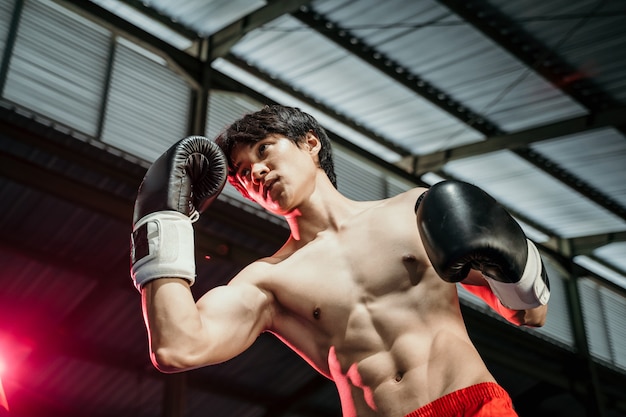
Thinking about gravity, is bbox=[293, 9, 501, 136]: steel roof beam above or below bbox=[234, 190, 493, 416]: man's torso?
above

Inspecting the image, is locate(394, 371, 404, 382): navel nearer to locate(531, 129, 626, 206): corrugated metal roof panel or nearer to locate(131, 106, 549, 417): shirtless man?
locate(131, 106, 549, 417): shirtless man

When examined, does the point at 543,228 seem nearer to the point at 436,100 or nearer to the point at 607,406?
the point at 607,406

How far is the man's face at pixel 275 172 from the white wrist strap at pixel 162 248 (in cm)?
34

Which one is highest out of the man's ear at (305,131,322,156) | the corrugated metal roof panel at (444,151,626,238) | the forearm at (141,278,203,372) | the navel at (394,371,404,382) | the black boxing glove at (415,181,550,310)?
the corrugated metal roof panel at (444,151,626,238)

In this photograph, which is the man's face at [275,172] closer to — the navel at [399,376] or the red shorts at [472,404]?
the navel at [399,376]

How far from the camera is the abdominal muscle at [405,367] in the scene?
180 centimetres

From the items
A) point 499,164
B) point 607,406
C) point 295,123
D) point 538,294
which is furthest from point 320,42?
point 607,406

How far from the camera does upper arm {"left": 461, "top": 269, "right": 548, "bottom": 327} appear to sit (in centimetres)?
191

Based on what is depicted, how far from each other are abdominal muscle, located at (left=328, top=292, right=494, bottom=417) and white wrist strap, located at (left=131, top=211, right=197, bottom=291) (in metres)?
0.45

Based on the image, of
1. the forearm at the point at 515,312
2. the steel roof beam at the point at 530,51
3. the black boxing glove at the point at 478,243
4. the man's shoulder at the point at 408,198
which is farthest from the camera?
the steel roof beam at the point at 530,51

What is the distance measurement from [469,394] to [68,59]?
4245 millimetres

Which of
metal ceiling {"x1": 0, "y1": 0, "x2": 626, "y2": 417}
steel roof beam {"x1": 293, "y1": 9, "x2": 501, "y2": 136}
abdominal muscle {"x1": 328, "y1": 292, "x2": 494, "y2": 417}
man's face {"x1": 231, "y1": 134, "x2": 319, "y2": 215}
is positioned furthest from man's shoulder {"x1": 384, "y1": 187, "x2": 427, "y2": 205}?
steel roof beam {"x1": 293, "y1": 9, "x2": 501, "y2": 136}

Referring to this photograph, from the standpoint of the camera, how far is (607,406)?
9.02 m

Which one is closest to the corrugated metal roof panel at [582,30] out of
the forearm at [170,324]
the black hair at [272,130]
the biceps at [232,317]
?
the black hair at [272,130]
